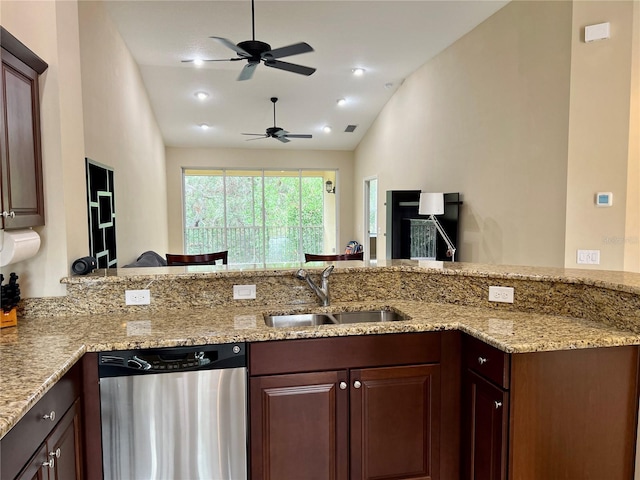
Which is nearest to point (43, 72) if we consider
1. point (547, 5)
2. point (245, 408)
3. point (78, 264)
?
point (78, 264)

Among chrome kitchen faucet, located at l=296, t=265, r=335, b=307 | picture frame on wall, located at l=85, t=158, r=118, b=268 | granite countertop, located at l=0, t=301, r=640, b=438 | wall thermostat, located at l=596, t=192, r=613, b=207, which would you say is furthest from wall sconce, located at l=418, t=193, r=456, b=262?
picture frame on wall, located at l=85, t=158, r=118, b=268

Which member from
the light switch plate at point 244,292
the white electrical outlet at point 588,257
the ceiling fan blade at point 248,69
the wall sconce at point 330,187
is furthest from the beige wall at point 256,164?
the light switch plate at point 244,292

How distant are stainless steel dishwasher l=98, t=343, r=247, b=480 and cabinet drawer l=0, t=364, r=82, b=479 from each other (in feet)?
0.48

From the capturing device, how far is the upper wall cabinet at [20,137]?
61.1 inches

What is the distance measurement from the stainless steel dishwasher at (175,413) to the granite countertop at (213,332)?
7 cm

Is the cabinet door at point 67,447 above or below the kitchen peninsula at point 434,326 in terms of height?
below

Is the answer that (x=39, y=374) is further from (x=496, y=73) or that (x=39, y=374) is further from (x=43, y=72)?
(x=496, y=73)

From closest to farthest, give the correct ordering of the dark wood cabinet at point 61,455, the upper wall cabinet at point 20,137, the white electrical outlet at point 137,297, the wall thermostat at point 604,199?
the dark wood cabinet at point 61,455
the upper wall cabinet at point 20,137
the white electrical outlet at point 137,297
the wall thermostat at point 604,199

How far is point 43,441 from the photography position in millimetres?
1246

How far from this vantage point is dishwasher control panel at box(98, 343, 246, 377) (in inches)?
62.9

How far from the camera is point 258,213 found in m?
8.77

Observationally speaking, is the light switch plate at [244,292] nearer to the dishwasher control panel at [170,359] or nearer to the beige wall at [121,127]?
the dishwasher control panel at [170,359]

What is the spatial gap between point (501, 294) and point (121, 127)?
13.6ft

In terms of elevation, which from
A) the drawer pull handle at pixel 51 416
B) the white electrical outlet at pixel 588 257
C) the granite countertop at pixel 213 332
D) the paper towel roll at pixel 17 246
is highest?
the paper towel roll at pixel 17 246
